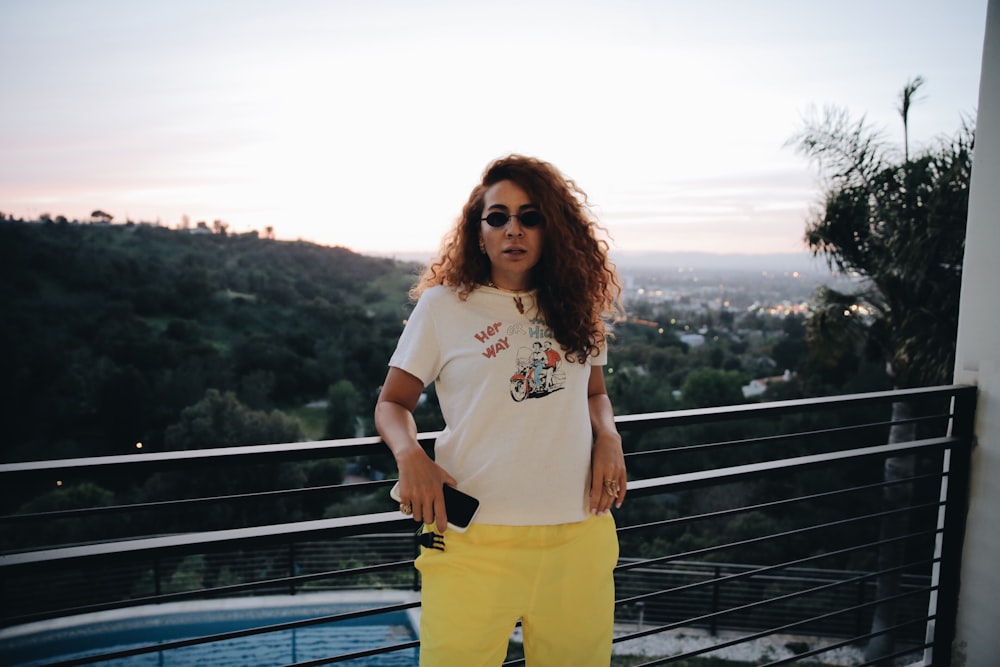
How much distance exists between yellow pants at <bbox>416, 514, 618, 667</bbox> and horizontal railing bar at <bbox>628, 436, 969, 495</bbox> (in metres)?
0.42

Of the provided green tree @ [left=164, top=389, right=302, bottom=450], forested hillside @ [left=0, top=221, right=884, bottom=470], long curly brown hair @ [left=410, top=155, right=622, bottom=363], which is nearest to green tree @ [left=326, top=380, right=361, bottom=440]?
forested hillside @ [left=0, top=221, right=884, bottom=470]

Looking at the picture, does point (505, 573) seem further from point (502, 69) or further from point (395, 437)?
point (502, 69)

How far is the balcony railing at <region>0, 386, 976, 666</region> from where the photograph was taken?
1312 mm

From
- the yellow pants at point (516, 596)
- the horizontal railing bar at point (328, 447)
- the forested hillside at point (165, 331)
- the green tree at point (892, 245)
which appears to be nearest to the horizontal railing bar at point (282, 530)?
the horizontal railing bar at point (328, 447)

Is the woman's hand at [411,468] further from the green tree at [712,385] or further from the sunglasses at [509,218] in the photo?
the green tree at [712,385]

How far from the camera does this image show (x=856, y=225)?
8.32 metres

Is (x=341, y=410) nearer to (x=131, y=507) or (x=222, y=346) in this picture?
(x=222, y=346)

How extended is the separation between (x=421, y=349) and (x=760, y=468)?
115 centimetres

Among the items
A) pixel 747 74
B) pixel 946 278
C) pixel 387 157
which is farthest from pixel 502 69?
pixel 387 157

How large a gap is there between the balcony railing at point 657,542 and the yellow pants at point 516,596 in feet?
0.85

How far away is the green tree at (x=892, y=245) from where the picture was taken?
722cm

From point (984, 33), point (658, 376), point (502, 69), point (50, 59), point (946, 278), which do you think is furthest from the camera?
point (50, 59)

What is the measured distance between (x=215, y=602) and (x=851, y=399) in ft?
28.7

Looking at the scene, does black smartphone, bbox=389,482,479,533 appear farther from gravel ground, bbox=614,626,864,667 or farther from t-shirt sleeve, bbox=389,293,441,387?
gravel ground, bbox=614,626,864,667
